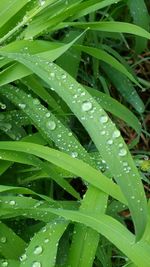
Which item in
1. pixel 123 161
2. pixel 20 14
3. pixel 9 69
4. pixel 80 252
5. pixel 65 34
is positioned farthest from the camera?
pixel 65 34

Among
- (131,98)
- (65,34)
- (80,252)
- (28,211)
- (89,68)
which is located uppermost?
(65,34)

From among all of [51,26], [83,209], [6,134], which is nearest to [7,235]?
[83,209]

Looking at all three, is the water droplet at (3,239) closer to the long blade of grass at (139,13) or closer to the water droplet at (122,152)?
the water droplet at (122,152)

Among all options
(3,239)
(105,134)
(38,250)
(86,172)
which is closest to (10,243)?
(3,239)

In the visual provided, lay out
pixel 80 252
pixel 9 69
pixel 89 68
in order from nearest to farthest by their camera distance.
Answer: pixel 80 252
pixel 9 69
pixel 89 68

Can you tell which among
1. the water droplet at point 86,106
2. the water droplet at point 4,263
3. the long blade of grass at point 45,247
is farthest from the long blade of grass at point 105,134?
the water droplet at point 4,263

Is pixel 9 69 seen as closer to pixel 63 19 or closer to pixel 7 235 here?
pixel 63 19

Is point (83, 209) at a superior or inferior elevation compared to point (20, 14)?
inferior

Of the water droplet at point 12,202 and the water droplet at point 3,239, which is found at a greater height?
the water droplet at point 12,202

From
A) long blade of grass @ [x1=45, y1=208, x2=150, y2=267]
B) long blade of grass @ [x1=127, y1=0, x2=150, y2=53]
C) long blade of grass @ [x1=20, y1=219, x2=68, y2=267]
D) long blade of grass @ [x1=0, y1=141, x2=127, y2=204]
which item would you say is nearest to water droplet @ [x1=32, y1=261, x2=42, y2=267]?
long blade of grass @ [x1=20, y1=219, x2=68, y2=267]
